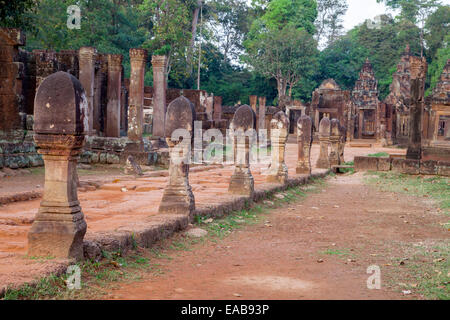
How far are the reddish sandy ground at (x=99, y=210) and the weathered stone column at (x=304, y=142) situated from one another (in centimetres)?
328

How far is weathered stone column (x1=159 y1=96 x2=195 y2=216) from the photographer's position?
6691 mm

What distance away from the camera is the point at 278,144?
1145 centimetres

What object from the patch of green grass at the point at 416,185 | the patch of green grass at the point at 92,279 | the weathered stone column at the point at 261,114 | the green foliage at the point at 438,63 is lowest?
the patch of green grass at the point at 416,185

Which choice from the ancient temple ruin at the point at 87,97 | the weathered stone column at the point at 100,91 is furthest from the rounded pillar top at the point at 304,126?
the weathered stone column at the point at 100,91

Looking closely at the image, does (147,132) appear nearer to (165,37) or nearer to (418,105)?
(165,37)

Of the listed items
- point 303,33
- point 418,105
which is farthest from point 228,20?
point 418,105

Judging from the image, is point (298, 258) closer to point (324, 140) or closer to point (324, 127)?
point (324, 127)

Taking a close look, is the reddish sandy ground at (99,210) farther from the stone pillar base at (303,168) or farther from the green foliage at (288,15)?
the green foliage at (288,15)

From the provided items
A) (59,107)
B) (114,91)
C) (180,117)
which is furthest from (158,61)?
(59,107)

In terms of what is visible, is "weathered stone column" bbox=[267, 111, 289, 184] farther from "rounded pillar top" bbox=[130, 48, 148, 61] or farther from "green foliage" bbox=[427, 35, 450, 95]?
"green foliage" bbox=[427, 35, 450, 95]

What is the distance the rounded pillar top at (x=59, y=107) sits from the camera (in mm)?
4398

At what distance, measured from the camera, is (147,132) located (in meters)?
28.3

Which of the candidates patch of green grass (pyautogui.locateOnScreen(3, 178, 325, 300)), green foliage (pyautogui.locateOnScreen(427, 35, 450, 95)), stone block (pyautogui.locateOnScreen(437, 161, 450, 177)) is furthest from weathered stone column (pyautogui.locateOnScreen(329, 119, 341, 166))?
green foliage (pyautogui.locateOnScreen(427, 35, 450, 95))
